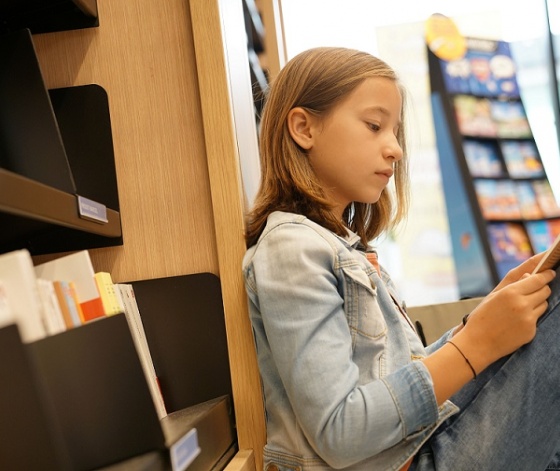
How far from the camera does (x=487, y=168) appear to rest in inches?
152

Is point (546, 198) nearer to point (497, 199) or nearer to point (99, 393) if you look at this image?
point (497, 199)

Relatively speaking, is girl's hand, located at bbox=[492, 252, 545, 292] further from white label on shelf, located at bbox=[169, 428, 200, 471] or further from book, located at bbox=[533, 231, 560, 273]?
white label on shelf, located at bbox=[169, 428, 200, 471]

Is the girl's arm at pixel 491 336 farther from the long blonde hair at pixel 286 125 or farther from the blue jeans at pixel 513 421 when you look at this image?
the long blonde hair at pixel 286 125

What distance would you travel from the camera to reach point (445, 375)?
1007 millimetres

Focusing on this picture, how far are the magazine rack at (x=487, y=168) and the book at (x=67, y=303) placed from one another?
311 centimetres

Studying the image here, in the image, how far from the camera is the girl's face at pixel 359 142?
120cm

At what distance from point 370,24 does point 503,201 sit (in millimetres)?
1318

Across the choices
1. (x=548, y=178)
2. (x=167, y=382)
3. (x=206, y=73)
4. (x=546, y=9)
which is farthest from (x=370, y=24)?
(x=167, y=382)

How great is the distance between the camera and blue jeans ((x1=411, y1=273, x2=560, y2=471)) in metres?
1.00

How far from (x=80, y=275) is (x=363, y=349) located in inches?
17.9

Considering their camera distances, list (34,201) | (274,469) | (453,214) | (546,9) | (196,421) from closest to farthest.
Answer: (34,201) < (196,421) < (274,469) < (453,214) < (546,9)

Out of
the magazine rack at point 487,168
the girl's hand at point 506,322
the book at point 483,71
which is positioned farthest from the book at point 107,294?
the book at point 483,71

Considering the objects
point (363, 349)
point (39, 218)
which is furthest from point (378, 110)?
point (39, 218)

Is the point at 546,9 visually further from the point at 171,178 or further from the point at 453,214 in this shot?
the point at 171,178
